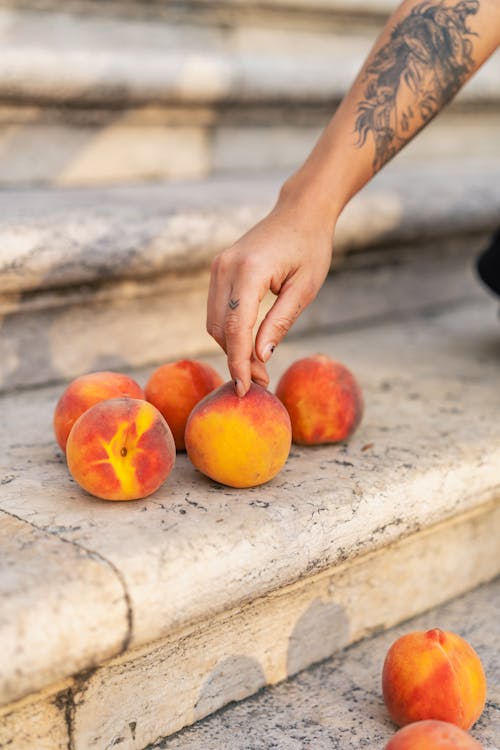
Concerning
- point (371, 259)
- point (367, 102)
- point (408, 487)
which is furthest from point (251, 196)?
point (408, 487)

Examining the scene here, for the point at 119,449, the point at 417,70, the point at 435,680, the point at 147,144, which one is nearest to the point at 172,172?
the point at 147,144

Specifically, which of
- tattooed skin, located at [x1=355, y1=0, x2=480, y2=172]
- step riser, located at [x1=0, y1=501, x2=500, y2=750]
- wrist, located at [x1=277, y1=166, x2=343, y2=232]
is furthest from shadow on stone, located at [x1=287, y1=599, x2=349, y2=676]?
tattooed skin, located at [x1=355, y1=0, x2=480, y2=172]

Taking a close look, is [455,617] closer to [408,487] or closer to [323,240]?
[408,487]

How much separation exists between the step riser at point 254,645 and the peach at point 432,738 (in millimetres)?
339

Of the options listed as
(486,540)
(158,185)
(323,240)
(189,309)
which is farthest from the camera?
(158,185)

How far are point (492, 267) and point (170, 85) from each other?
92 centimetres

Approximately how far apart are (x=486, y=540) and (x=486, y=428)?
0.24 m

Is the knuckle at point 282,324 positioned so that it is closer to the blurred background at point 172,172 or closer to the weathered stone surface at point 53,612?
the weathered stone surface at point 53,612

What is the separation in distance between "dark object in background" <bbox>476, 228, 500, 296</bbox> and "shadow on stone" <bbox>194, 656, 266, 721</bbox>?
1.15m

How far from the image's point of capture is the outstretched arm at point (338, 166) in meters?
1.40

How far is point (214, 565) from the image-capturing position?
1.30 m

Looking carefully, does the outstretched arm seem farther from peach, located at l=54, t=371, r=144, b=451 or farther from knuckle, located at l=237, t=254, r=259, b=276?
peach, located at l=54, t=371, r=144, b=451

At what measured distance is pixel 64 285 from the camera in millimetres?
1979

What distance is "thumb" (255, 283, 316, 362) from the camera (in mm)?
1404
